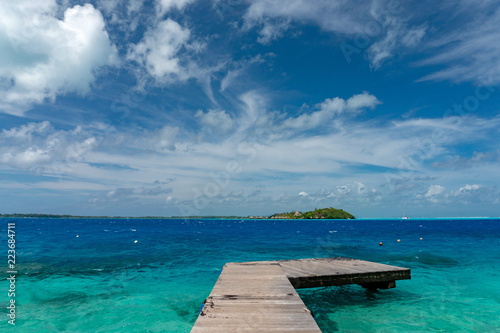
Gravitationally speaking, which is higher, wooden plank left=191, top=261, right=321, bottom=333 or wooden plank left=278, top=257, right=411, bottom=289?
wooden plank left=191, top=261, right=321, bottom=333

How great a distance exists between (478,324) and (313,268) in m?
6.89

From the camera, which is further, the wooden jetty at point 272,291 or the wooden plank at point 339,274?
the wooden plank at point 339,274

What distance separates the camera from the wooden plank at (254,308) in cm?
597

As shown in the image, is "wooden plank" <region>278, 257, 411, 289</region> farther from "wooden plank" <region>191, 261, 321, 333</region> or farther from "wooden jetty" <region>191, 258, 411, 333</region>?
"wooden plank" <region>191, 261, 321, 333</region>

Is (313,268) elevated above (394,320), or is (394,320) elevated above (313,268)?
(313,268)

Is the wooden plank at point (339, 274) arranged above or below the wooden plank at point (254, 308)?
below

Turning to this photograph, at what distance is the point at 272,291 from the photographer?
887cm

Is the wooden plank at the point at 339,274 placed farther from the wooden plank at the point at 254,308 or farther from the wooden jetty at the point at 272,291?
the wooden plank at the point at 254,308

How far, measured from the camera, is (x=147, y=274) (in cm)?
2134

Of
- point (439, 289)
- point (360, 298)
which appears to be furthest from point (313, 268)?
point (439, 289)

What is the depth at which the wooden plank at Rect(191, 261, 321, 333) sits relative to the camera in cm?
597

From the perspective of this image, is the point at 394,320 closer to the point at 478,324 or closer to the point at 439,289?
the point at 478,324

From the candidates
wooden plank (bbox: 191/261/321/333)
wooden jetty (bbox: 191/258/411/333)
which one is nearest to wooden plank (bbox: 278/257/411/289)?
wooden jetty (bbox: 191/258/411/333)

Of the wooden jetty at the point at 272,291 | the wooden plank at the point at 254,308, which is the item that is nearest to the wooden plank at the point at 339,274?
the wooden jetty at the point at 272,291
